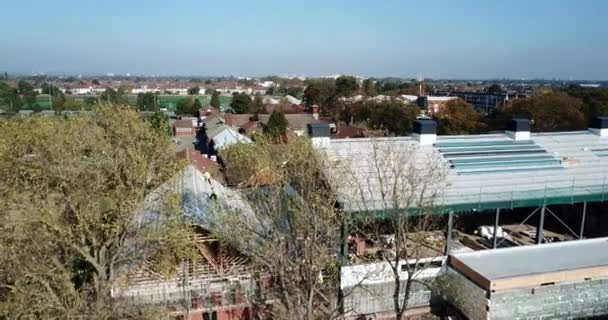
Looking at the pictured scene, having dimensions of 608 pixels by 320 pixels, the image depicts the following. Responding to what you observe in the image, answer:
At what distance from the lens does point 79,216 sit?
8891 mm

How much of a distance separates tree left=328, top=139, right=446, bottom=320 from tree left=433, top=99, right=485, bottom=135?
2706 cm

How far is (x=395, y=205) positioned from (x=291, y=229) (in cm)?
278

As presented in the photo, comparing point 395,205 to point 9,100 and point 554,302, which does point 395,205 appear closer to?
point 554,302

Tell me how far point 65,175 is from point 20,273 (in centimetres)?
197

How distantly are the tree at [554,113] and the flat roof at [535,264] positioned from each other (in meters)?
26.0

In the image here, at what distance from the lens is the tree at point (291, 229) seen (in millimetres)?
9875

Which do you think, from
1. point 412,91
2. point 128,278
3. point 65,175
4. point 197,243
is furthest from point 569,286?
point 412,91

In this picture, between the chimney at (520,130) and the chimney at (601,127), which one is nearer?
the chimney at (520,130)

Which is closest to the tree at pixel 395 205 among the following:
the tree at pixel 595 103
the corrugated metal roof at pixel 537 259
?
the corrugated metal roof at pixel 537 259

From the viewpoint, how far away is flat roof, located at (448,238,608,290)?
1103cm

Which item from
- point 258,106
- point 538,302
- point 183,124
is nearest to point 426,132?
point 538,302

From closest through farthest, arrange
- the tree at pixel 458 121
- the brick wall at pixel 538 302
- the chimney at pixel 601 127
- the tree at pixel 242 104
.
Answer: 1. the brick wall at pixel 538 302
2. the chimney at pixel 601 127
3. the tree at pixel 458 121
4. the tree at pixel 242 104

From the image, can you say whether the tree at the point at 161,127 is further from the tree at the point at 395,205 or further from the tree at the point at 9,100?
the tree at the point at 9,100

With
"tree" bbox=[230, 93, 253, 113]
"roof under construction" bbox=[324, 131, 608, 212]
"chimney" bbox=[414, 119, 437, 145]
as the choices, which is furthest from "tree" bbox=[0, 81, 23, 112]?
"roof under construction" bbox=[324, 131, 608, 212]
